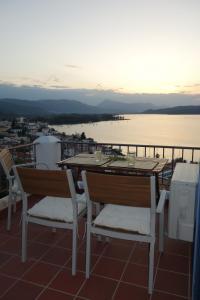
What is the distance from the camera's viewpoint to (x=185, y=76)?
9.91 metres

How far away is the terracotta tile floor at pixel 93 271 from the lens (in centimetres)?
208

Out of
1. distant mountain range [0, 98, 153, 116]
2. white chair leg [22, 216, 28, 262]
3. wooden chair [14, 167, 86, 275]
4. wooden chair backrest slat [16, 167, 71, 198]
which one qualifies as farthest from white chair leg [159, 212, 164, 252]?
distant mountain range [0, 98, 153, 116]

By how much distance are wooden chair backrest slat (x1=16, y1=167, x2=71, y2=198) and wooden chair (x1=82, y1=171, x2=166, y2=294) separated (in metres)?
0.20

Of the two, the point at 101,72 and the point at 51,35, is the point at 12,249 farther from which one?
the point at 101,72

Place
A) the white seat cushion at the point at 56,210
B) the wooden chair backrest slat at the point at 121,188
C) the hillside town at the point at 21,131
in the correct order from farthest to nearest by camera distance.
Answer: the hillside town at the point at 21,131
the white seat cushion at the point at 56,210
the wooden chair backrest slat at the point at 121,188

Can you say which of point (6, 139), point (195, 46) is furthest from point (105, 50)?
point (6, 139)

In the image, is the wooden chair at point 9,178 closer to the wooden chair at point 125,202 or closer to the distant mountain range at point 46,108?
the wooden chair at point 125,202

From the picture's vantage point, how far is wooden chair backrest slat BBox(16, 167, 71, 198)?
2.12 m

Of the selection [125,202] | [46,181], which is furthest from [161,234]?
[46,181]

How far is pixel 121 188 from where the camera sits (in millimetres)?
1938

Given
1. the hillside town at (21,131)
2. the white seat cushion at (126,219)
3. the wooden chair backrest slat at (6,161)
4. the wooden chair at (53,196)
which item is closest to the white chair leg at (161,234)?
the white seat cushion at (126,219)

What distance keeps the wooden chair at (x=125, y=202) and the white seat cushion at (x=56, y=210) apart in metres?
0.23

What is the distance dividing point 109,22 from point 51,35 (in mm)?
1643

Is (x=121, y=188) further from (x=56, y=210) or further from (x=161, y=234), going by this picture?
(x=161, y=234)
